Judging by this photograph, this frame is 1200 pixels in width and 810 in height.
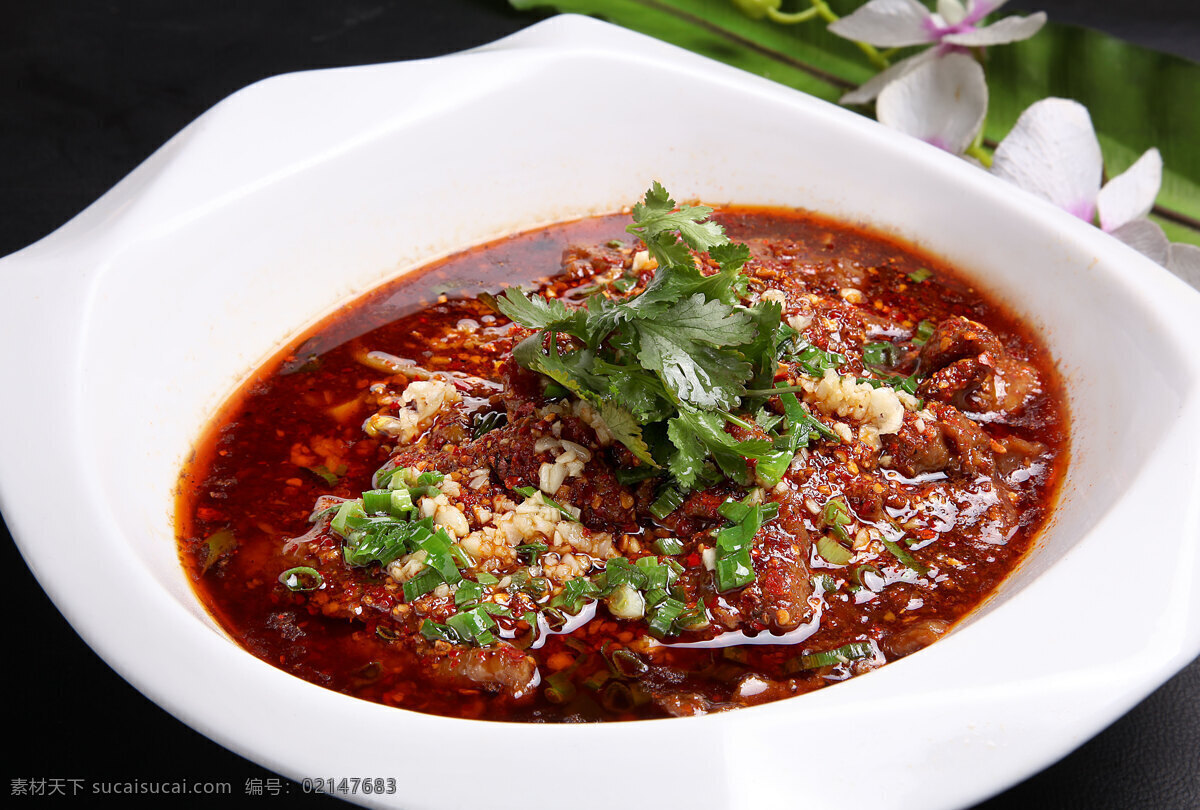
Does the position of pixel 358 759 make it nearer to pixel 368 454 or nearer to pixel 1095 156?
pixel 368 454

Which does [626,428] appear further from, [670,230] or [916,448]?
[916,448]

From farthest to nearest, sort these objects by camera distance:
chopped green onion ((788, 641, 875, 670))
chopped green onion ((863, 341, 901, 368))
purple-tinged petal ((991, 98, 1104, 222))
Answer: purple-tinged petal ((991, 98, 1104, 222)), chopped green onion ((863, 341, 901, 368)), chopped green onion ((788, 641, 875, 670))

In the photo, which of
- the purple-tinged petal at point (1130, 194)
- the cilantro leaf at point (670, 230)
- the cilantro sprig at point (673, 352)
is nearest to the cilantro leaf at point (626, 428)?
the cilantro sprig at point (673, 352)

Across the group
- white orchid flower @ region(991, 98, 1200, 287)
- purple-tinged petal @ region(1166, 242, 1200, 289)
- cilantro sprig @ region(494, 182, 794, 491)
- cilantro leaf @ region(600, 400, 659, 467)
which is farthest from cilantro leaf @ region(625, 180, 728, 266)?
purple-tinged petal @ region(1166, 242, 1200, 289)

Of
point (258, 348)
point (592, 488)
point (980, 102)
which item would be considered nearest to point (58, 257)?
point (258, 348)

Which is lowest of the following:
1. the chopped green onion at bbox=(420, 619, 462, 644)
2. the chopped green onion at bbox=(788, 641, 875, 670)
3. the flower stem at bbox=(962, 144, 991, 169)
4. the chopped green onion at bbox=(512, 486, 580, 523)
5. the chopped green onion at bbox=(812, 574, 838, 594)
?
the chopped green onion at bbox=(420, 619, 462, 644)

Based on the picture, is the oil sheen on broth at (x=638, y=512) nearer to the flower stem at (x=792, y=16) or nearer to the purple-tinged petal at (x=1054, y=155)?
the purple-tinged petal at (x=1054, y=155)

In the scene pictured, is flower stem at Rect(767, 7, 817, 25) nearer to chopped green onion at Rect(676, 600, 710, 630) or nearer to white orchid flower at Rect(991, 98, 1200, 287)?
white orchid flower at Rect(991, 98, 1200, 287)
